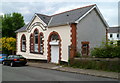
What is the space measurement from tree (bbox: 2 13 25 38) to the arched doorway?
18358 mm

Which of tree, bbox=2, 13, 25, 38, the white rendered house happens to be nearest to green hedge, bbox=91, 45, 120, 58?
the white rendered house

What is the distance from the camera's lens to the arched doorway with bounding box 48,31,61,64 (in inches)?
629

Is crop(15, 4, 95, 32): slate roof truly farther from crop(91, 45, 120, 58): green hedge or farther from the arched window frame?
crop(91, 45, 120, 58): green hedge

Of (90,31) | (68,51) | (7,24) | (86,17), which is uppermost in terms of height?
(7,24)

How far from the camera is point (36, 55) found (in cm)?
1931

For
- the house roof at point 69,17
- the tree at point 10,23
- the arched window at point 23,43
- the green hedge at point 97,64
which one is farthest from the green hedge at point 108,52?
the tree at point 10,23

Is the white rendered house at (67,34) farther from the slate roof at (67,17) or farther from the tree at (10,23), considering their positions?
the tree at (10,23)

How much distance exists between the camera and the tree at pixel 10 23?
105 feet

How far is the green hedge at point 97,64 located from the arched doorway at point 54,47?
308 cm

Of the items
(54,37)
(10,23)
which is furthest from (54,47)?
(10,23)

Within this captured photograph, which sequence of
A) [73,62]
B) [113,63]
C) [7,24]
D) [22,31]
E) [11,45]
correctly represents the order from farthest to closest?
[7,24] → [11,45] → [22,31] → [73,62] → [113,63]

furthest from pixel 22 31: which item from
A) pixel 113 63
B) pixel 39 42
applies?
pixel 113 63

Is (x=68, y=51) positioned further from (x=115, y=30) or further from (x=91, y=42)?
(x=115, y=30)

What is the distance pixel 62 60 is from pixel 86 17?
18.1ft
